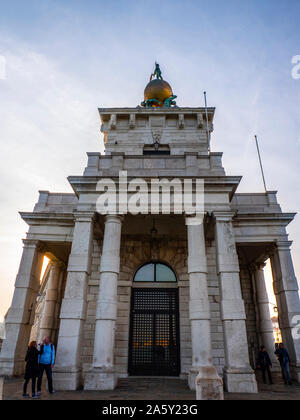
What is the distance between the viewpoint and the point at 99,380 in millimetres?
9281

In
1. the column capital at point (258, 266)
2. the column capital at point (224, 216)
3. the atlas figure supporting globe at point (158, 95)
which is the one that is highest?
the atlas figure supporting globe at point (158, 95)

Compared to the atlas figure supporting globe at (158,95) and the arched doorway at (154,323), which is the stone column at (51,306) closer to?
the arched doorway at (154,323)

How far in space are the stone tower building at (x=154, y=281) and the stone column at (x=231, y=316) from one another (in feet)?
0.11

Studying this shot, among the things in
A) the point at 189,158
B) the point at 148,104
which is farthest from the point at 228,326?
the point at 148,104

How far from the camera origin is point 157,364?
43.3 feet

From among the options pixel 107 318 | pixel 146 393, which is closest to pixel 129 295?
pixel 107 318

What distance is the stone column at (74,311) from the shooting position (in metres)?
9.34

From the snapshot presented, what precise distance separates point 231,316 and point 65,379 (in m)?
6.06

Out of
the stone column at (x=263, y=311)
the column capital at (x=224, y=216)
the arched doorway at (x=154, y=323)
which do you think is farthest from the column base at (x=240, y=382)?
the stone column at (x=263, y=311)

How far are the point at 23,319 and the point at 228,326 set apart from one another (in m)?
9.21

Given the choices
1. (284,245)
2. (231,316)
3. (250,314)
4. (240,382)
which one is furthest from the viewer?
(250,314)

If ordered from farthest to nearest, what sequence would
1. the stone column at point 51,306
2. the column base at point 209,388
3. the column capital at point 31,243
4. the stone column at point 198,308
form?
the stone column at point 51,306, the column capital at point 31,243, the stone column at point 198,308, the column base at point 209,388

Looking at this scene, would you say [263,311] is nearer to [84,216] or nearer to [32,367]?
[84,216]

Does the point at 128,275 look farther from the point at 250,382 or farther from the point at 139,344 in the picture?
the point at 250,382
